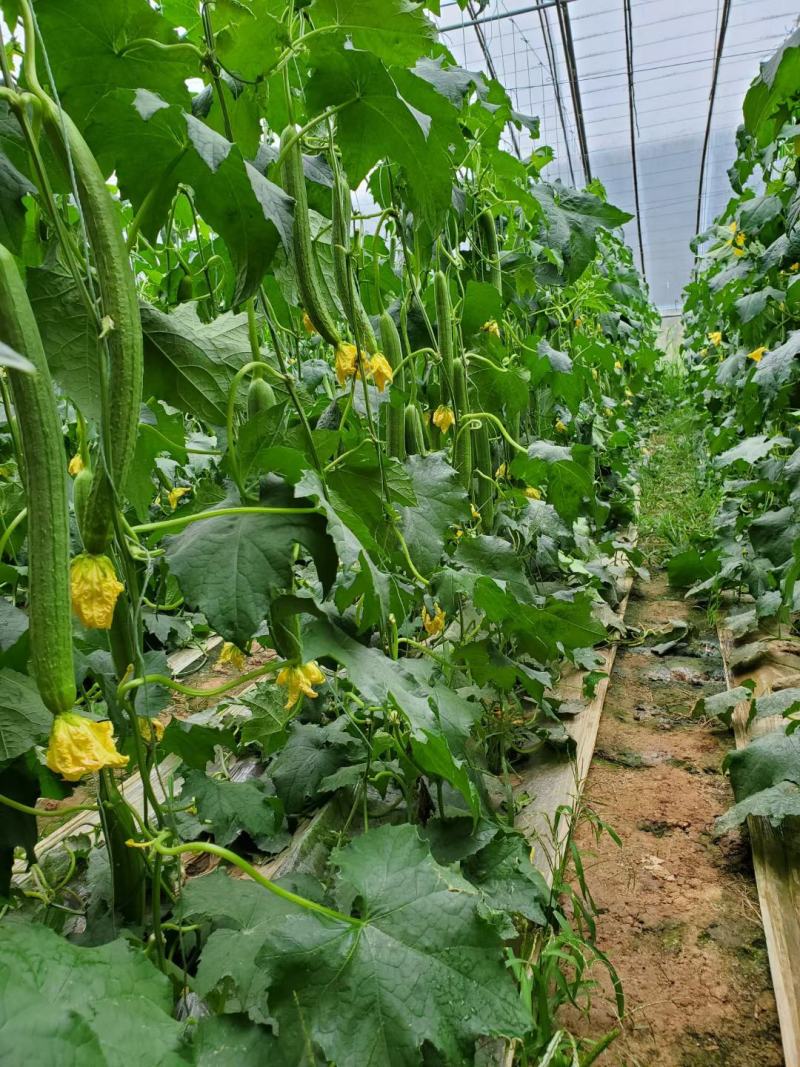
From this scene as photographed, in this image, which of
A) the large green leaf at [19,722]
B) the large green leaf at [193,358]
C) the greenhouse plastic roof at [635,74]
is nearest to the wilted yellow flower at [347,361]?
the large green leaf at [193,358]

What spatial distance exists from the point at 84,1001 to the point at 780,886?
1.72 metres

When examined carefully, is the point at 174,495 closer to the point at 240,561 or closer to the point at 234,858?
the point at 240,561

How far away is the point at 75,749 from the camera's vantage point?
787 millimetres

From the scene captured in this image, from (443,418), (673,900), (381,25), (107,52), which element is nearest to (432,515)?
(443,418)

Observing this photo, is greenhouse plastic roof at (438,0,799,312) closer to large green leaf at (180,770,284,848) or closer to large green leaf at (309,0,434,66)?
large green leaf at (309,0,434,66)

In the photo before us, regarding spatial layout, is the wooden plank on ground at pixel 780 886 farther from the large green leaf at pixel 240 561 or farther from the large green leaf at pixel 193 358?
the large green leaf at pixel 193 358

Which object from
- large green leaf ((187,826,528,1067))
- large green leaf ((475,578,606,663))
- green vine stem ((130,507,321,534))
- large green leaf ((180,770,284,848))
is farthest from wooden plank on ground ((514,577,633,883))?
green vine stem ((130,507,321,534))

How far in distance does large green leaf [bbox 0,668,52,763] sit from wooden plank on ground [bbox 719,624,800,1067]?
1399mm

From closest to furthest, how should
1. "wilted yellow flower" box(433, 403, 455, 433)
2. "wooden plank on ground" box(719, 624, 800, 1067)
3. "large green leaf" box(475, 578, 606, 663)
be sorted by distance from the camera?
1. "wooden plank on ground" box(719, 624, 800, 1067)
2. "large green leaf" box(475, 578, 606, 663)
3. "wilted yellow flower" box(433, 403, 455, 433)

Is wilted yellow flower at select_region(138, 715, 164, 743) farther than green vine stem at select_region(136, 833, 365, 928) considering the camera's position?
Yes

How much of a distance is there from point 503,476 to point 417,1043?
1999mm

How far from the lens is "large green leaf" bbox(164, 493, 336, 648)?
3.40ft

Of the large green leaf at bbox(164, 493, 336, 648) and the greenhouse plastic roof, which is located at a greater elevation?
the greenhouse plastic roof

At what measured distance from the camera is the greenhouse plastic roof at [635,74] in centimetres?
1083
